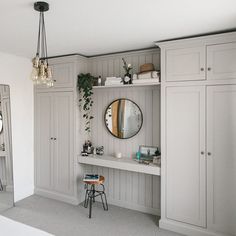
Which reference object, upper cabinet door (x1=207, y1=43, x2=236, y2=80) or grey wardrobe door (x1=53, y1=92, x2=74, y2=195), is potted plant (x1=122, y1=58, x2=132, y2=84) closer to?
grey wardrobe door (x1=53, y1=92, x2=74, y2=195)

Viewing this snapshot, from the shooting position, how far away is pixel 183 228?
9.44 ft

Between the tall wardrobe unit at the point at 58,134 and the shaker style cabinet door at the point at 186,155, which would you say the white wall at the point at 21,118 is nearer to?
the tall wardrobe unit at the point at 58,134

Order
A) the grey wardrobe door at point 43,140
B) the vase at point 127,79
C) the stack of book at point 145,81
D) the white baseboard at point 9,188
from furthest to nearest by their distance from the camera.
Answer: the grey wardrobe door at point 43,140
the white baseboard at point 9,188
the vase at point 127,79
the stack of book at point 145,81

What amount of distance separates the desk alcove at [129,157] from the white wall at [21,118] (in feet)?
3.50

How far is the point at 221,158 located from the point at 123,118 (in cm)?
155

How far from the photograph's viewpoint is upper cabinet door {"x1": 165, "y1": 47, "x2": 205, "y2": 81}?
2.74m

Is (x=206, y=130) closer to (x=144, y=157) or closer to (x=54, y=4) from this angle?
(x=144, y=157)

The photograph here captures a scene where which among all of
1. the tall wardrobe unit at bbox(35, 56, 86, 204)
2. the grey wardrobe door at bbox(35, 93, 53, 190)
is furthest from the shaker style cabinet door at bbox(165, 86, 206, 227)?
the grey wardrobe door at bbox(35, 93, 53, 190)

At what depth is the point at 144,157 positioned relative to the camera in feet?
11.2

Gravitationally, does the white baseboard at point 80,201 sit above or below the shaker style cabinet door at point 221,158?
below

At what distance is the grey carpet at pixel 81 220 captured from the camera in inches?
116

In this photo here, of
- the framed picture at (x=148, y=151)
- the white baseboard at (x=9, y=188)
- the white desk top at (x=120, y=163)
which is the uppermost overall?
the framed picture at (x=148, y=151)

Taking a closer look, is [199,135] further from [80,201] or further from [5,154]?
[5,154]

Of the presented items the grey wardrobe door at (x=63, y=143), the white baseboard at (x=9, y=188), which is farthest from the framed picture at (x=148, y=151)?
the white baseboard at (x=9, y=188)
